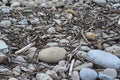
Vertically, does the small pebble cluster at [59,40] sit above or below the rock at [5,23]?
below

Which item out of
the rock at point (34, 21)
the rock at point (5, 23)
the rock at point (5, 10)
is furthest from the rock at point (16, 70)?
the rock at point (5, 10)

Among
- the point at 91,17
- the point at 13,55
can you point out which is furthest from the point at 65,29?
the point at 13,55

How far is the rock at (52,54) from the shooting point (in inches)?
103

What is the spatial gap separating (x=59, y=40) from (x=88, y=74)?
68 cm

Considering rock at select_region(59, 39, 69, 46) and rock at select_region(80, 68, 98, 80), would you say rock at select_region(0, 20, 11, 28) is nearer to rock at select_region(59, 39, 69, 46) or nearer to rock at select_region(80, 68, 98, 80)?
rock at select_region(59, 39, 69, 46)

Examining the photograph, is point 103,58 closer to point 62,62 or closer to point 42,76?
point 62,62

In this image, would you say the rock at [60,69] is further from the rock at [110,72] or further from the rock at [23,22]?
the rock at [23,22]

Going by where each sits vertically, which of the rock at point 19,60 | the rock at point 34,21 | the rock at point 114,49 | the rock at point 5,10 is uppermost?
the rock at point 5,10

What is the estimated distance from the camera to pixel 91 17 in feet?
11.7

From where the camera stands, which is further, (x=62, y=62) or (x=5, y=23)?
(x=5, y=23)

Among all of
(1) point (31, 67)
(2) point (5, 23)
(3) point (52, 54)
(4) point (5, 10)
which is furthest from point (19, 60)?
(4) point (5, 10)

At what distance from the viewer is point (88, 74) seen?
93.9 inches

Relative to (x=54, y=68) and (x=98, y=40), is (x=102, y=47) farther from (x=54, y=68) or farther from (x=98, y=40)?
(x=54, y=68)

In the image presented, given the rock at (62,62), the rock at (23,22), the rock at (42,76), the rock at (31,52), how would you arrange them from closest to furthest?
the rock at (42,76)
the rock at (62,62)
the rock at (31,52)
the rock at (23,22)
